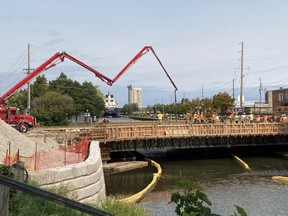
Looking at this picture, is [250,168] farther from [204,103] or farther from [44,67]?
[204,103]

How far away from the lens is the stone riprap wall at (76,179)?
459 inches

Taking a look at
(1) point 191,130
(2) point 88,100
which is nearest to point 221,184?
(1) point 191,130

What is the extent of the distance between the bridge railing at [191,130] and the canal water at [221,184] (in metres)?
2.75

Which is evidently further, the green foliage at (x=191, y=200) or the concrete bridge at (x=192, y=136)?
the concrete bridge at (x=192, y=136)

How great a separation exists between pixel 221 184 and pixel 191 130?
12.2 metres

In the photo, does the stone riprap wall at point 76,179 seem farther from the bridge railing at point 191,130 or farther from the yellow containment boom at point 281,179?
the bridge railing at point 191,130

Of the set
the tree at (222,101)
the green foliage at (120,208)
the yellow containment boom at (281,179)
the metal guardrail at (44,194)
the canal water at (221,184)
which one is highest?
the tree at (222,101)

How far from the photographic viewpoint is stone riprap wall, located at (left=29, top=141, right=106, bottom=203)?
38.2ft

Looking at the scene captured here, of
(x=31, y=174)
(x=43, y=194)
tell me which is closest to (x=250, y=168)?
(x=31, y=174)

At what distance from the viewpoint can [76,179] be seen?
13453mm

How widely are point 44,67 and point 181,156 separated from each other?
55.8 ft

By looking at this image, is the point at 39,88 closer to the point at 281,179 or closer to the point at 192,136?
the point at 192,136

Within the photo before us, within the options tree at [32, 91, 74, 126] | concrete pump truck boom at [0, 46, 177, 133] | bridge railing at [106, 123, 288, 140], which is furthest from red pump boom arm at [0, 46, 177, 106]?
tree at [32, 91, 74, 126]

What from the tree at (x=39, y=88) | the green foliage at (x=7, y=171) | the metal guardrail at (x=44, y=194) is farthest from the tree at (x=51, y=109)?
the metal guardrail at (x=44, y=194)
